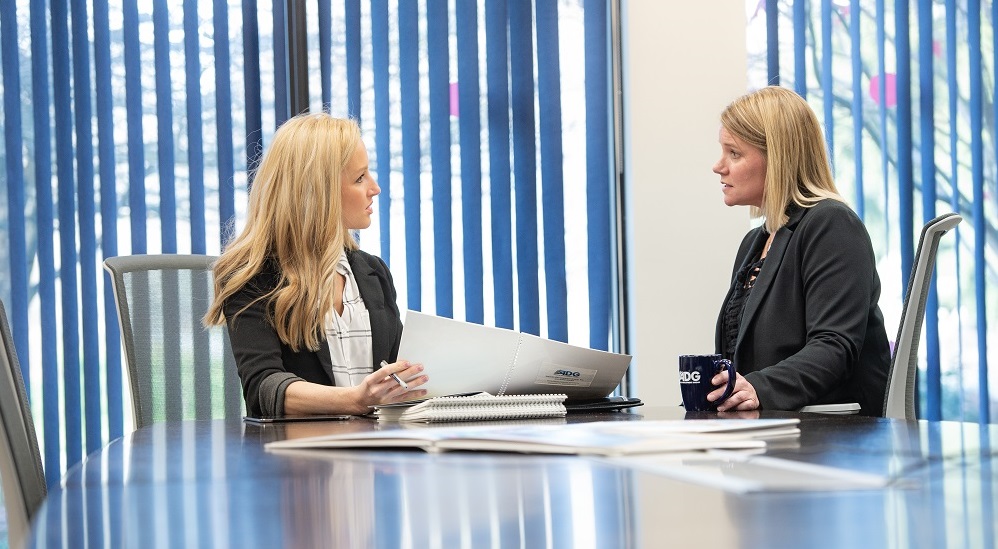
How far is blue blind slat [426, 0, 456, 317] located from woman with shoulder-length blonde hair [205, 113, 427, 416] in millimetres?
1114

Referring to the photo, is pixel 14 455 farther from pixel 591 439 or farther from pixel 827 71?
pixel 827 71

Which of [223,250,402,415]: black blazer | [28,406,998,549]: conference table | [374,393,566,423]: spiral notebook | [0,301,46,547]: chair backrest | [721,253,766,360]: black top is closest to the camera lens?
[28,406,998,549]: conference table

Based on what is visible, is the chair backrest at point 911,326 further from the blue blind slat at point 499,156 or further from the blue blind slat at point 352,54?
the blue blind slat at point 352,54

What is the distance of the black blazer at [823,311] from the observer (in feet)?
6.57

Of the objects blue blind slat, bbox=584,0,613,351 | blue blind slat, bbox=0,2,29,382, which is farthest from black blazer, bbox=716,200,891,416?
blue blind slat, bbox=0,2,29,382

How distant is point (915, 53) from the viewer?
371 cm

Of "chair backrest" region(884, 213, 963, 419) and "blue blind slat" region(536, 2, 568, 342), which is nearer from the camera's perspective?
"chair backrest" region(884, 213, 963, 419)

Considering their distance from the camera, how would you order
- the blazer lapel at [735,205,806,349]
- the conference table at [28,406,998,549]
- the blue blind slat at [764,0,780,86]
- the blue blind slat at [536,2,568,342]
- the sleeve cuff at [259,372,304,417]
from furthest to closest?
the blue blind slat at [764,0,780,86]
the blue blind slat at [536,2,568,342]
the blazer lapel at [735,205,806,349]
the sleeve cuff at [259,372,304,417]
the conference table at [28,406,998,549]

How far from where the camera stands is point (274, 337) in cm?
197

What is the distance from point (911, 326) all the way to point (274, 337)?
3.98ft

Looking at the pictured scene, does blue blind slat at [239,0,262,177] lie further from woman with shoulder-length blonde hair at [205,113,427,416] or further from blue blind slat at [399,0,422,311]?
woman with shoulder-length blonde hair at [205,113,427,416]

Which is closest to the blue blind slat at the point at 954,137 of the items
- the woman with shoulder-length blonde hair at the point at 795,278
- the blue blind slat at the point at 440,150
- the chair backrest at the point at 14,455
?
the woman with shoulder-length blonde hair at the point at 795,278

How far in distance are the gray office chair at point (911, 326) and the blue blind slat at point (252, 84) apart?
7.18 feet

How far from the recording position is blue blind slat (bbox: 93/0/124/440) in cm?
331
